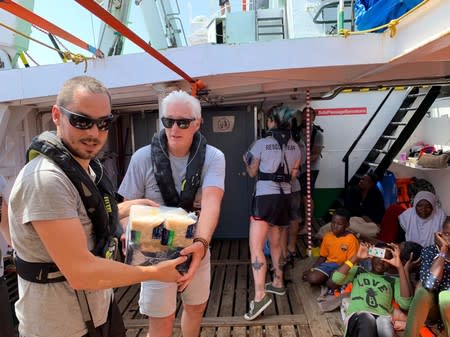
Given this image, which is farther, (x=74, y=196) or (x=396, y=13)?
(x=396, y=13)

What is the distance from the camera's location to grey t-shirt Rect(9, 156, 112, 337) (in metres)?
1.05

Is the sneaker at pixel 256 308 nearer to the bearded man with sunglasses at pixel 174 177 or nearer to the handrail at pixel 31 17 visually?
the bearded man with sunglasses at pixel 174 177

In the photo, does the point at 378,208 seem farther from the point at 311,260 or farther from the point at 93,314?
the point at 93,314

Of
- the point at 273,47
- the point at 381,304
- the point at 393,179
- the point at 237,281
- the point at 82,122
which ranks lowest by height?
the point at 237,281

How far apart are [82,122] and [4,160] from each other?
11.4 feet

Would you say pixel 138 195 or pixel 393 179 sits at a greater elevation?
pixel 138 195

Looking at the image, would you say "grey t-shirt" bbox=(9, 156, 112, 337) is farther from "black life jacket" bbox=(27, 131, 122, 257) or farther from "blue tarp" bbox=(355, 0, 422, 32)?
"blue tarp" bbox=(355, 0, 422, 32)

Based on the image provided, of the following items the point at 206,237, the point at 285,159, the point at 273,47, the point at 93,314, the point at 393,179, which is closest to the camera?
the point at 93,314

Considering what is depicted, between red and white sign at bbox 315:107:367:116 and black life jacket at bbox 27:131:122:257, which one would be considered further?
red and white sign at bbox 315:107:367:116

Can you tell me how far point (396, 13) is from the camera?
108 inches

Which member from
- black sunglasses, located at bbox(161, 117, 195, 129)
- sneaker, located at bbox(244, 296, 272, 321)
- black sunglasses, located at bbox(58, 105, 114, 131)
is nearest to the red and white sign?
sneaker, located at bbox(244, 296, 272, 321)

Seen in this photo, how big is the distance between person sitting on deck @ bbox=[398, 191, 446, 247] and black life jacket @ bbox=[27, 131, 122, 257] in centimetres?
327

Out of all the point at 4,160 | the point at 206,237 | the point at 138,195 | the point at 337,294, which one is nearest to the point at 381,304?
the point at 337,294

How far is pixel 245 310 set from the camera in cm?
336
